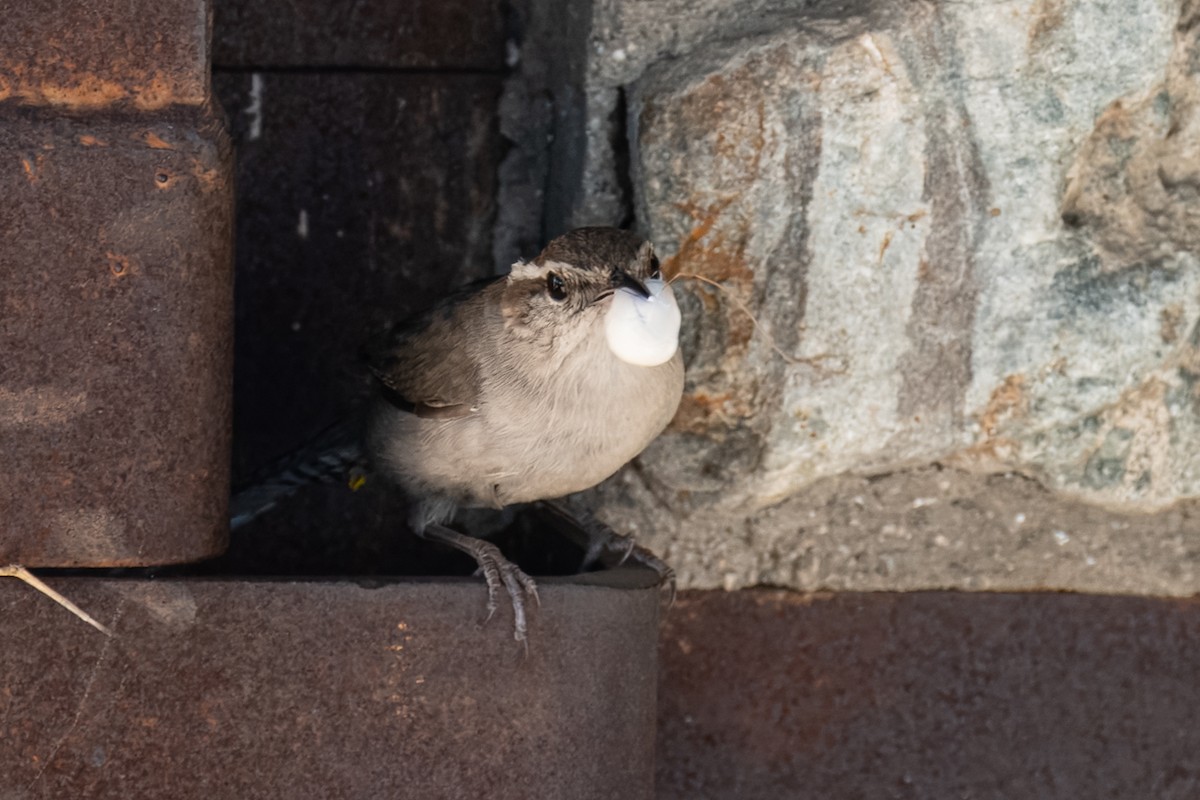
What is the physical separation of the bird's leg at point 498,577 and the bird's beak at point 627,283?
64cm

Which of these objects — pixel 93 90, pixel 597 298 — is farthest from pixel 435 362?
pixel 93 90

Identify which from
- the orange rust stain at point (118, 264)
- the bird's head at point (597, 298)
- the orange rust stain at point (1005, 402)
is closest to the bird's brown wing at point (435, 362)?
the bird's head at point (597, 298)

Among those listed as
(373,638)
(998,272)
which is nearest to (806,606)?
(998,272)

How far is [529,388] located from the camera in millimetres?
2996

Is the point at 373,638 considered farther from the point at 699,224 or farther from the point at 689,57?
the point at 689,57

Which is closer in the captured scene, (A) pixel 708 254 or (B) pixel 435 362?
(A) pixel 708 254

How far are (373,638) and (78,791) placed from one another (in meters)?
0.60

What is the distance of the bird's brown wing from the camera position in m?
3.12

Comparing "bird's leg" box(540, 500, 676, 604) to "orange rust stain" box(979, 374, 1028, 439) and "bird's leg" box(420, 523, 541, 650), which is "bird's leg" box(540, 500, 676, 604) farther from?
"orange rust stain" box(979, 374, 1028, 439)

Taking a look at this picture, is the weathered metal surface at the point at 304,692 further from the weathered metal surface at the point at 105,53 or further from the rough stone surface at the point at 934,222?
the weathered metal surface at the point at 105,53

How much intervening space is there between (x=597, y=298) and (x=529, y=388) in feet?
0.94

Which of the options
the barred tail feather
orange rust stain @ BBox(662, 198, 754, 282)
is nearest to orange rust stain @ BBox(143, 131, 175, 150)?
orange rust stain @ BBox(662, 198, 754, 282)

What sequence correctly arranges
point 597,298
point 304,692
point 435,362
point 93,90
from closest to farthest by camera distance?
point 93,90 → point 304,692 → point 597,298 → point 435,362

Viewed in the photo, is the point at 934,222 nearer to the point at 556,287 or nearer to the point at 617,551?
the point at 556,287
